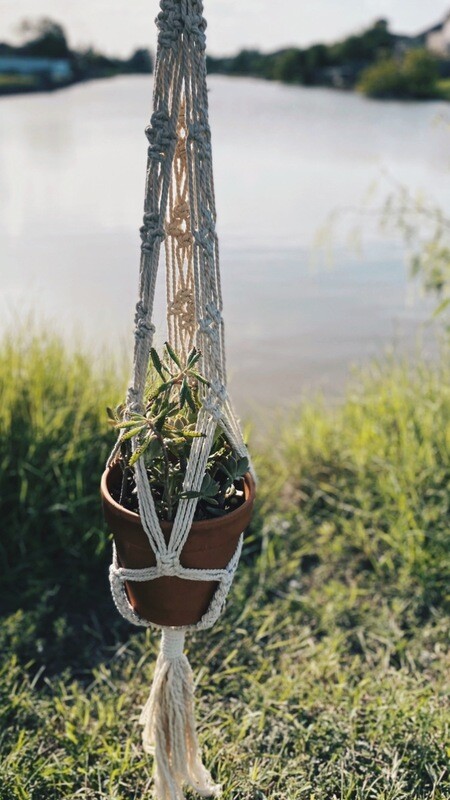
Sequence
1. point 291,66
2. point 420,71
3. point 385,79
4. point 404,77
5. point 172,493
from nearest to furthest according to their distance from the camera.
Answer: point 172,493 < point 420,71 < point 404,77 < point 385,79 < point 291,66

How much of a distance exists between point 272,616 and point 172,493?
107 centimetres

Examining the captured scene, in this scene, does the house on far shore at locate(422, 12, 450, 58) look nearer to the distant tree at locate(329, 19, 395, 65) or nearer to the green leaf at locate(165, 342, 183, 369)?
the distant tree at locate(329, 19, 395, 65)

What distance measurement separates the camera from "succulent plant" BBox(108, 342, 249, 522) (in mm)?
1322

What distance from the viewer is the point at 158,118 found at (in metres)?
1.25

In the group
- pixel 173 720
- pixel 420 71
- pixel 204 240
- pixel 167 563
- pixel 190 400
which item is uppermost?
pixel 420 71

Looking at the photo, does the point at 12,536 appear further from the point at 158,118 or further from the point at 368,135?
the point at 368,135

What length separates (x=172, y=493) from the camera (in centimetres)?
137

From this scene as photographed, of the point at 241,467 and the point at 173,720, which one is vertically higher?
the point at 241,467

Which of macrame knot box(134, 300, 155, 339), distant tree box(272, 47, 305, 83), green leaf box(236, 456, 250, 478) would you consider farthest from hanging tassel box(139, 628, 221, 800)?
distant tree box(272, 47, 305, 83)

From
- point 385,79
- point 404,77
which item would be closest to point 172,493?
point 404,77

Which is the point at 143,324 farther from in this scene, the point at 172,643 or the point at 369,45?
the point at 369,45

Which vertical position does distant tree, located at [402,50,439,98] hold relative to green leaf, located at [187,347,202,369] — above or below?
above

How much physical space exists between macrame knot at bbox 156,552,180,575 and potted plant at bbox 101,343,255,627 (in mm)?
22

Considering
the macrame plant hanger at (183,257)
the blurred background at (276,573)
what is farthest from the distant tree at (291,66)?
the macrame plant hanger at (183,257)
